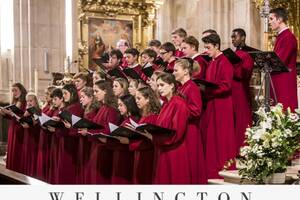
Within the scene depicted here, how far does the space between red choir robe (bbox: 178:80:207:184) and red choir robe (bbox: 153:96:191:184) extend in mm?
116

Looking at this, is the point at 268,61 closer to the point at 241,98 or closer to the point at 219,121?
the point at 219,121

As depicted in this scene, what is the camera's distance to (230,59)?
7113mm

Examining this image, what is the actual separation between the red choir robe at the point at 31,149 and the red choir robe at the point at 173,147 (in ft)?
11.1

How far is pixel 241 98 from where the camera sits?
7367 mm

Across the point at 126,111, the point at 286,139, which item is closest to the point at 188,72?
the point at 126,111

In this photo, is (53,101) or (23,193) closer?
(23,193)

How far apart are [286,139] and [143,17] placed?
11349 mm

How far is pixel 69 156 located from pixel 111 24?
Answer: 880 cm

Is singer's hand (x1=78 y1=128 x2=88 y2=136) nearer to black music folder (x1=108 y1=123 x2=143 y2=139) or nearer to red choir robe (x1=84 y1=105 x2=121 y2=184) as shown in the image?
red choir robe (x1=84 y1=105 x2=121 y2=184)

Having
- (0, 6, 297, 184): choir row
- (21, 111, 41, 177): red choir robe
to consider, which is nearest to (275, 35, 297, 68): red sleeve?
(0, 6, 297, 184): choir row

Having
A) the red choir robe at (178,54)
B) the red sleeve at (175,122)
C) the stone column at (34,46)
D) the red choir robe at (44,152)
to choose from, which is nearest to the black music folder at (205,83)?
the red sleeve at (175,122)

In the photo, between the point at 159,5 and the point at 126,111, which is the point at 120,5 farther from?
the point at 126,111

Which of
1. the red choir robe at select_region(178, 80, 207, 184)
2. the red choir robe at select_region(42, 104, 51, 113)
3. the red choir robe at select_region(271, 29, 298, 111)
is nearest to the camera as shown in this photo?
the red choir robe at select_region(178, 80, 207, 184)

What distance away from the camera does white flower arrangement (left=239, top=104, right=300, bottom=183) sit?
17.5 ft
